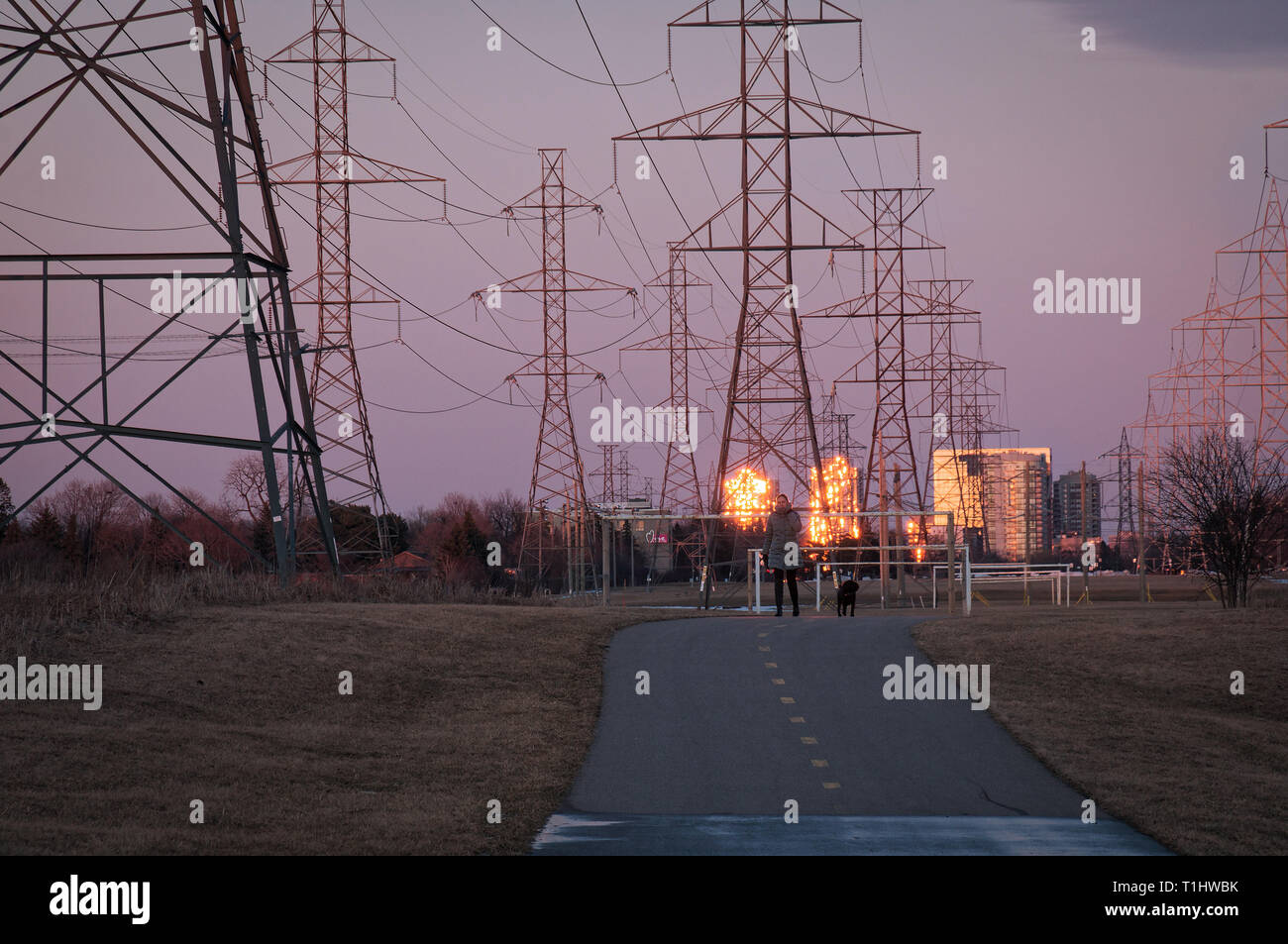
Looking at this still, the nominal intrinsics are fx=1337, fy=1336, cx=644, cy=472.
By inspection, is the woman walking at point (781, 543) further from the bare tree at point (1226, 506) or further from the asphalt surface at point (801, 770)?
the bare tree at point (1226, 506)

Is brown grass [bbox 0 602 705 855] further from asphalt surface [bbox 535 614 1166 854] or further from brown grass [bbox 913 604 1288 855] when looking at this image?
brown grass [bbox 913 604 1288 855]

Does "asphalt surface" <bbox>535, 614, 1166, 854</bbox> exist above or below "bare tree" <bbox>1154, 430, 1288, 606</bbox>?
below

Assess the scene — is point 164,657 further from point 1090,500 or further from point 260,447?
point 1090,500

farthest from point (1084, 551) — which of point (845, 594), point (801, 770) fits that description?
point (801, 770)

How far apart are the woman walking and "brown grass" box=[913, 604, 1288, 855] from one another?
118 inches

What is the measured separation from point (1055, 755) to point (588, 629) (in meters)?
9.41

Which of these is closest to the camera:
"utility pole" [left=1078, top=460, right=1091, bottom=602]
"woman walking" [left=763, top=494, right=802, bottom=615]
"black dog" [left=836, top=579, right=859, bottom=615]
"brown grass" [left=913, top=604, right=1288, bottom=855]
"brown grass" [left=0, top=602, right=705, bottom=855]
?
"brown grass" [left=0, top=602, right=705, bottom=855]

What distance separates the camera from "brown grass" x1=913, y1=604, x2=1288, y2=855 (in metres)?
11.1

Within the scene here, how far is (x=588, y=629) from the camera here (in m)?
21.3

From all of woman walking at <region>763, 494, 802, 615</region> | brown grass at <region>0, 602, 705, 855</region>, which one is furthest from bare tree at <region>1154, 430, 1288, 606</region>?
brown grass at <region>0, 602, 705, 855</region>

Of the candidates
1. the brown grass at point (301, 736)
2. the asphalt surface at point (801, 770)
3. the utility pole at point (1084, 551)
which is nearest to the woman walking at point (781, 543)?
the asphalt surface at point (801, 770)

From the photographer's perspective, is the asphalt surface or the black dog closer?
the asphalt surface

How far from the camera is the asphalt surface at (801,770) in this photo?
9.91 m
